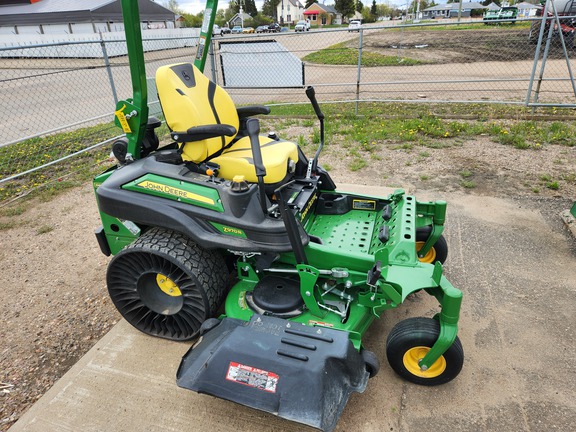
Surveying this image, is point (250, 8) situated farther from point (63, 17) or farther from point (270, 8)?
point (63, 17)

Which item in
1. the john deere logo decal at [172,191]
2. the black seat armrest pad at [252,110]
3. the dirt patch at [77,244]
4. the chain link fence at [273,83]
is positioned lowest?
the dirt patch at [77,244]

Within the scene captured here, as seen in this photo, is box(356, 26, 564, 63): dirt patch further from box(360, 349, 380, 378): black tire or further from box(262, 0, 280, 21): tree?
box(262, 0, 280, 21): tree

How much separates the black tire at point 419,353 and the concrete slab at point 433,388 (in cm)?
8

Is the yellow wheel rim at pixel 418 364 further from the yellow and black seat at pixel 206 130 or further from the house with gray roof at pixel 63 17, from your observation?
the house with gray roof at pixel 63 17

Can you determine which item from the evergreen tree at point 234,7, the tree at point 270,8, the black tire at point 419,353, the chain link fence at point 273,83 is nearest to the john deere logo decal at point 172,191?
the black tire at point 419,353

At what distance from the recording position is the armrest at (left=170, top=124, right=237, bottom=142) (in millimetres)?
2562

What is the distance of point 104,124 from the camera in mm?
8617

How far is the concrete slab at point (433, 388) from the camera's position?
7.50 feet

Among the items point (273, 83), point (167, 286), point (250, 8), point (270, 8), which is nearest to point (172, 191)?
point (167, 286)

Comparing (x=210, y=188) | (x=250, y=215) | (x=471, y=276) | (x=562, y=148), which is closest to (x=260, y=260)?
(x=250, y=215)

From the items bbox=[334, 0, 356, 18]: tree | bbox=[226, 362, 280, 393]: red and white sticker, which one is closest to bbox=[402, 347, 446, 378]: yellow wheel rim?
bbox=[226, 362, 280, 393]: red and white sticker

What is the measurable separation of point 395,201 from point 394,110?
5.83 meters

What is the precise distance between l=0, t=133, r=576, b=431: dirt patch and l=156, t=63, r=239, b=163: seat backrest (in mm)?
1495

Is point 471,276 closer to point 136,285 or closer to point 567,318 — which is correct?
point 567,318
